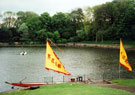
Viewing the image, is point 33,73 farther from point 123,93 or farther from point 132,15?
point 132,15

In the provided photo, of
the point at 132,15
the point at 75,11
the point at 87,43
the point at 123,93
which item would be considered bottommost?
the point at 123,93

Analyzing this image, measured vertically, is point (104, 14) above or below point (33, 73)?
above

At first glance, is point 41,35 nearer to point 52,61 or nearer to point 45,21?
point 45,21

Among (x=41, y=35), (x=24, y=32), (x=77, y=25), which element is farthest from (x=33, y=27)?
(x=77, y=25)

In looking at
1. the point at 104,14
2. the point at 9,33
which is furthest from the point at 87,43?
the point at 9,33

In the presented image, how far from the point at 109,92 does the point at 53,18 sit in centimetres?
11933

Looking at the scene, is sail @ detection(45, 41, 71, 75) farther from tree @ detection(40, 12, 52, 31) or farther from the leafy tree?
tree @ detection(40, 12, 52, 31)

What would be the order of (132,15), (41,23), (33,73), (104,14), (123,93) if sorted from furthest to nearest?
(41,23) < (104,14) < (132,15) < (33,73) < (123,93)

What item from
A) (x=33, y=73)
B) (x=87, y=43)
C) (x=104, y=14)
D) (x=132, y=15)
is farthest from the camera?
(x=87, y=43)

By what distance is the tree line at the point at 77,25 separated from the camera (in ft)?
350

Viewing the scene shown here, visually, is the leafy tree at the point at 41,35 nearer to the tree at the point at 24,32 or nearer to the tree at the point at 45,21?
the tree at the point at 45,21

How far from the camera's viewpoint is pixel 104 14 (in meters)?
113

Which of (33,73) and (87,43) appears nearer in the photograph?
(33,73)

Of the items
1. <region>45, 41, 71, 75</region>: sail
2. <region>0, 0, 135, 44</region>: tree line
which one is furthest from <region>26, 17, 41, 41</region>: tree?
<region>45, 41, 71, 75</region>: sail
